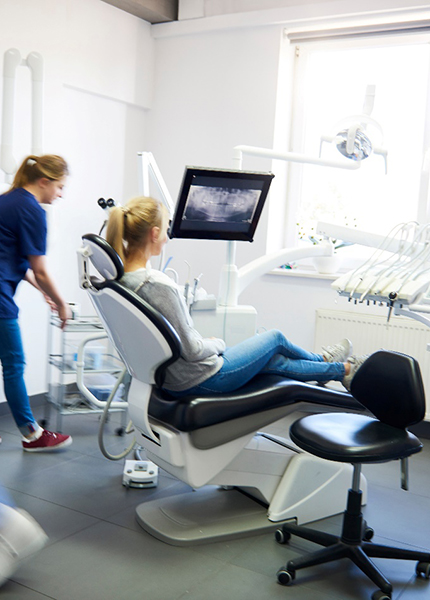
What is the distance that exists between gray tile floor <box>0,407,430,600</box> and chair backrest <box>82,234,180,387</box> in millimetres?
576

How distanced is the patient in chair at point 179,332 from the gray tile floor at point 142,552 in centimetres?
55

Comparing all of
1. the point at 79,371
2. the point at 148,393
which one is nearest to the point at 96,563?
the point at 148,393

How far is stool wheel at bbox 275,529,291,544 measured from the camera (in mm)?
2301

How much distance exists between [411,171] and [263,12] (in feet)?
4.27

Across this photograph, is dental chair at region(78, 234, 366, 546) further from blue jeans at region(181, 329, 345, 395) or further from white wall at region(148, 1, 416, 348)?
white wall at region(148, 1, 416, 348)

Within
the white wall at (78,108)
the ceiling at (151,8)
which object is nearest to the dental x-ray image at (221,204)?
the white wall at (78,108)

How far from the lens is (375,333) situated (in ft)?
12.3

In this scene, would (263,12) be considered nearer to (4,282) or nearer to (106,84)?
(106,84)

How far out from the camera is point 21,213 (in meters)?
2.80

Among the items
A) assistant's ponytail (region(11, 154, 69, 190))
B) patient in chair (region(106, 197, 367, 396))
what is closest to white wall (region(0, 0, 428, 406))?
assistant's ponytail (region(11, 154, 69, 190))

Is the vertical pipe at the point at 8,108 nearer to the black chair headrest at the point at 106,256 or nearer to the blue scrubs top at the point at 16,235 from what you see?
the blue scrubs top at the point at 16,235

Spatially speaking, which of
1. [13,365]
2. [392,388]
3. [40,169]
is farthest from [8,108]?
[392,388]

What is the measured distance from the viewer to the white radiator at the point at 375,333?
11.9 ft

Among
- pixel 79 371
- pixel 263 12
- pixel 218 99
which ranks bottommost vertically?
pixel 79 371
